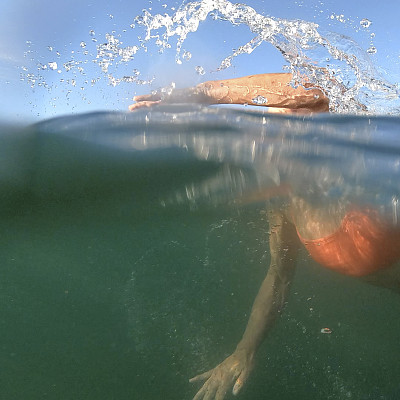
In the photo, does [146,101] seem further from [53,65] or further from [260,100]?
[260,100]

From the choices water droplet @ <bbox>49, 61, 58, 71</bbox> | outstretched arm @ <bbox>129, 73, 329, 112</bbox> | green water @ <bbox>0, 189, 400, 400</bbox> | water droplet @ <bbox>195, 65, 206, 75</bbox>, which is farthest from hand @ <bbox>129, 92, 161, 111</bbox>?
green water @ <bbox>0, 189, 400, 400</bbox>

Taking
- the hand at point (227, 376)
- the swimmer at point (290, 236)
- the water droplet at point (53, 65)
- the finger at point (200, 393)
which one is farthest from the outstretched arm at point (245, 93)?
the finger at point (200, 393)

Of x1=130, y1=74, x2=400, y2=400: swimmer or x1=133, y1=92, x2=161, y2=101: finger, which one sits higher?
x1=133, y1=92, x2=161, y2=101: finger

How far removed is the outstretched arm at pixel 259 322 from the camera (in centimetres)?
383

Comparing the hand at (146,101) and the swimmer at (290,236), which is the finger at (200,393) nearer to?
the swimmer at (290,236)

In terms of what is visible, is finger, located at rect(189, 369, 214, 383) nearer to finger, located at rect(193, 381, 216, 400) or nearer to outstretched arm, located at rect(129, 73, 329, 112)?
finger, located at rect(193, 381, 216, 400)

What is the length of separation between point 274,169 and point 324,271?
153 centimetres

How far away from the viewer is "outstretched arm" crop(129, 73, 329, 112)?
→ 3.49 m

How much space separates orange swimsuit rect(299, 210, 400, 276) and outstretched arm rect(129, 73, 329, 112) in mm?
1223

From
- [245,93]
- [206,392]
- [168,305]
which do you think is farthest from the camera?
[168,305]

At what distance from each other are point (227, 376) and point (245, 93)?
2861mm

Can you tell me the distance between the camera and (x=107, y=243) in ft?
12.6

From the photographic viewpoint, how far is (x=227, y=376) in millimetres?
3973

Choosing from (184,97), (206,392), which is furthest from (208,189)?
(206,392)
